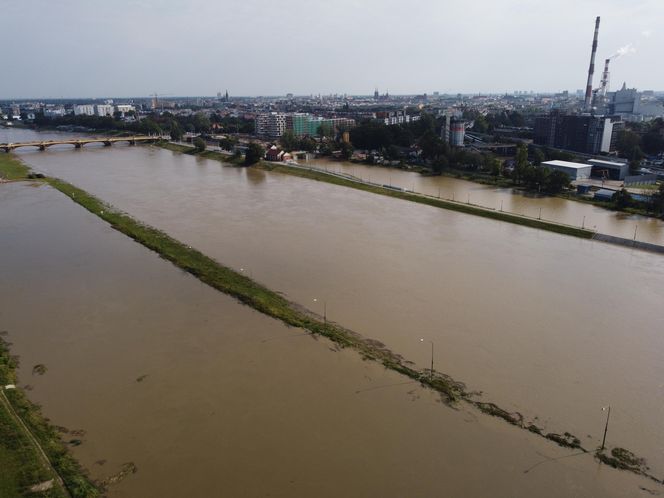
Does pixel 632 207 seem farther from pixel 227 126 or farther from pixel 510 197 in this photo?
pixel 227 126

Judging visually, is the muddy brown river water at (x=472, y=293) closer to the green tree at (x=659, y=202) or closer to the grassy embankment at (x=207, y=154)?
the green tree at (x=659, y=202)

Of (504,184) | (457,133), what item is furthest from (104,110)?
(504,184)

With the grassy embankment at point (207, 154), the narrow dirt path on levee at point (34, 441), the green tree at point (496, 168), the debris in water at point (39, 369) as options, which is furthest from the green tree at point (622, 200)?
the grassy embankment at point (207, 154)

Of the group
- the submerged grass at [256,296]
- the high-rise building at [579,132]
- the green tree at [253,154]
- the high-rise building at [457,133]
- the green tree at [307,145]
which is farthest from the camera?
the green tree at [307,145]

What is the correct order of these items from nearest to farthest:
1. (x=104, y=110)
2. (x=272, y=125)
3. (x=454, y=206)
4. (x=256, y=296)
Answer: (x=256, y=296) < (x=454, y=206) < (x=272, y=125) < (x=104, y=110)

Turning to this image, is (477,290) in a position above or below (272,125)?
below

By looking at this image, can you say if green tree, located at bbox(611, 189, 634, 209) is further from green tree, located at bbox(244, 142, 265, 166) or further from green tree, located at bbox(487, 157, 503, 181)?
green tree, located at bbox(244, 142, 265, 166)

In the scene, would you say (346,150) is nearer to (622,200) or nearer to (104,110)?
(622,200)

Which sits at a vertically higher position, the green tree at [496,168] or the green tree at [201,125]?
the green tree at [201,125]
